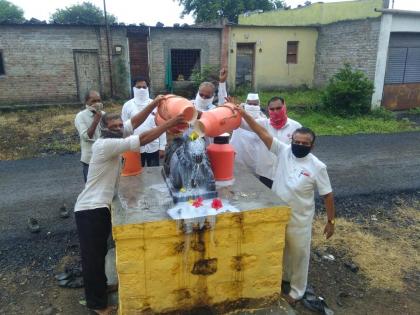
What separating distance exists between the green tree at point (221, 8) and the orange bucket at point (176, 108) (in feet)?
75.4

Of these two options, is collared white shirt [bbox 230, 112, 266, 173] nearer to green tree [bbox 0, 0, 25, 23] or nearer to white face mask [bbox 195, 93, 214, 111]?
white face mask [bbox 195, 93, 214, 111]

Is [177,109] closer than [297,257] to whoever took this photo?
Yes

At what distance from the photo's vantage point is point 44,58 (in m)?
13.0

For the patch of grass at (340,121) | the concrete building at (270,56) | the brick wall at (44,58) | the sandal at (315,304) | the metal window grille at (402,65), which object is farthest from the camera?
the concrete building at (270,56)

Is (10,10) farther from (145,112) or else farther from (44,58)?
(145,112)

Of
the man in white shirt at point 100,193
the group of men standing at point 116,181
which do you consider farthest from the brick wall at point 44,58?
the man in white shirt at point 100,193

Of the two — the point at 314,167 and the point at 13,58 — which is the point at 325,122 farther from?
the point at 13,58

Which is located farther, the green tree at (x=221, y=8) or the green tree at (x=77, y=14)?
the green tree at (x=77, y=14)

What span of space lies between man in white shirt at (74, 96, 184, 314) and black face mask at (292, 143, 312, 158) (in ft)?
3.29

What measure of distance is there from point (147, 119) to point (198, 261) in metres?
2.75

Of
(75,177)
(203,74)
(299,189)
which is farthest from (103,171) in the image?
(203,74)

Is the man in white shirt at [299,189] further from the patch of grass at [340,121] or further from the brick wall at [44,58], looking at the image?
the brick wall at [44,58]

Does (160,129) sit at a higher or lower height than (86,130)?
higher

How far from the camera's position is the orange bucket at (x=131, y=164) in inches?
138
